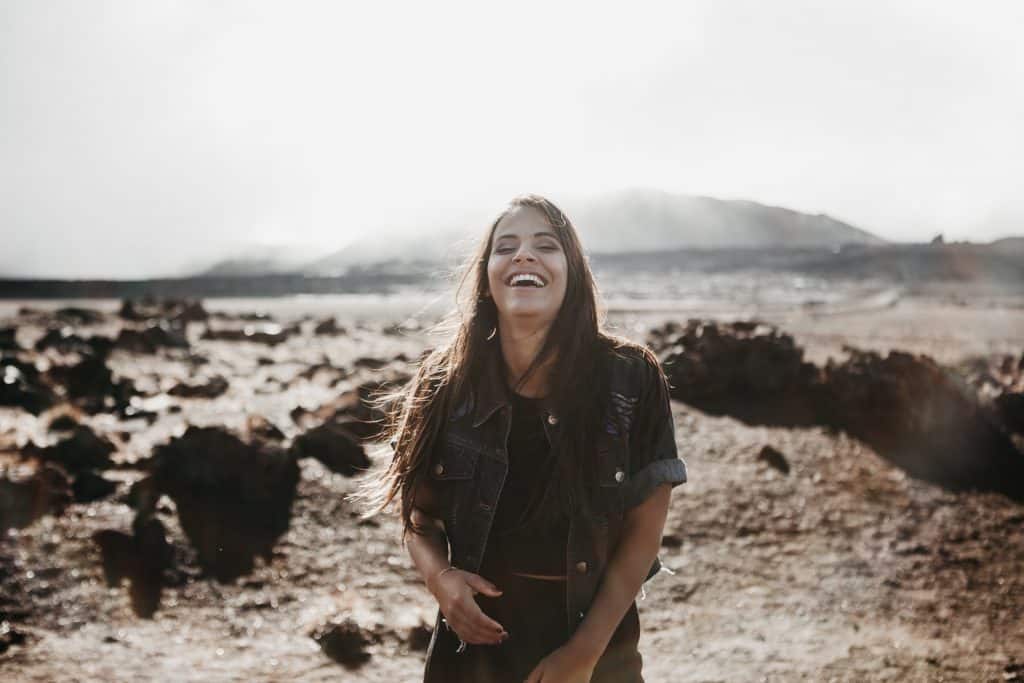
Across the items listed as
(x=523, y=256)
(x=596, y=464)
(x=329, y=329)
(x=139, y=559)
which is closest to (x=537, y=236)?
Answer: (x=523, y=256)

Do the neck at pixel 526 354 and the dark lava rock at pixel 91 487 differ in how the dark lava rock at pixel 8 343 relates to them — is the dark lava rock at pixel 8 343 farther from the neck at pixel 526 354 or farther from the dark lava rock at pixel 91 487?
the neck at pixel 526 354

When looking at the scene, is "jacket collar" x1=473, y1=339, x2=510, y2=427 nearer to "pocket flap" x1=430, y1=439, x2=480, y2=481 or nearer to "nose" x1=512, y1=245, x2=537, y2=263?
"pocket flap" x1=430, y1=439, x2=480, y2=481

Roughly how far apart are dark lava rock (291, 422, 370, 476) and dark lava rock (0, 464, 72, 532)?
153 cm

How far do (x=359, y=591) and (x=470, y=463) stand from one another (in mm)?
2802

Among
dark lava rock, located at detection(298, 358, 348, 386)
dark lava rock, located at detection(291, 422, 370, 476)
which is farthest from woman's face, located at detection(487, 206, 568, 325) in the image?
dark lava rock, located at detection(298, 358, 348, 386)

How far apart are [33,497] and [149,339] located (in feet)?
24.3

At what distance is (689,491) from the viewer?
576cm

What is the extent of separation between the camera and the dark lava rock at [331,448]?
591cm

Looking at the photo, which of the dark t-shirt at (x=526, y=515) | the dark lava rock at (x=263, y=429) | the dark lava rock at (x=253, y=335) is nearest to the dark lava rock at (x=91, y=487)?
the dark lava rock at (x=263, y=429)

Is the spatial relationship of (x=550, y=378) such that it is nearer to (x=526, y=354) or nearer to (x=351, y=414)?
(x=526, y=354)

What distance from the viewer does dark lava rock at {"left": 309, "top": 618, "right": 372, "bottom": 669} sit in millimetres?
3738

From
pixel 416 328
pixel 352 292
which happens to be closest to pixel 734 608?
pixel 416 328

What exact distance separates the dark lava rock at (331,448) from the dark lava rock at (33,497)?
1533 mm

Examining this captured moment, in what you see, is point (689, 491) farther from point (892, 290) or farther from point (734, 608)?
point (892, 290)
